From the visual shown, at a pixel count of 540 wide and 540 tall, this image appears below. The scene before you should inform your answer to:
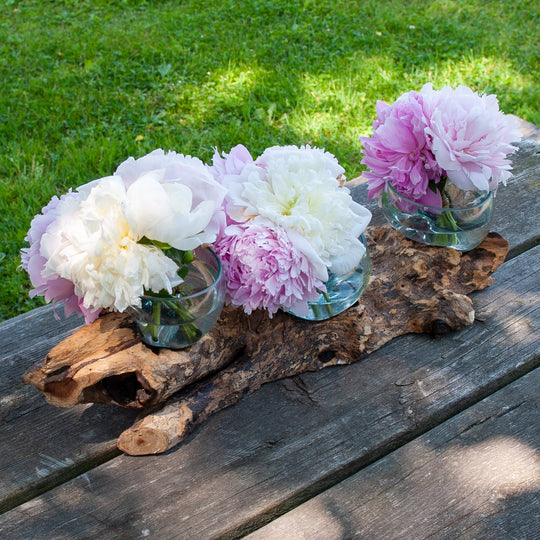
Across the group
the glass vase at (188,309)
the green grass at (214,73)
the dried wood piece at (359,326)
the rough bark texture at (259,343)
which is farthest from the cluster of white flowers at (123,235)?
the green grass at (214,73)

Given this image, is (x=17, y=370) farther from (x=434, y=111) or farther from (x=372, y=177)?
(x=434, y=111)

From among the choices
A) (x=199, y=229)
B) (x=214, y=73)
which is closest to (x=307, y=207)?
(x=199, y=229)

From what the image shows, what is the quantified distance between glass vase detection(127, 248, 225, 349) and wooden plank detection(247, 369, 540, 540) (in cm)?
39

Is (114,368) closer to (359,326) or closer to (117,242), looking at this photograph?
(117,242)

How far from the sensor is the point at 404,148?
4.58 ft

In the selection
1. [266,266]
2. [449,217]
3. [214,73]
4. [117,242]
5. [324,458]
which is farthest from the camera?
[214,73]

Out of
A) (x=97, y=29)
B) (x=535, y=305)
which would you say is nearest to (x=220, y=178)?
(x=535, y=305)

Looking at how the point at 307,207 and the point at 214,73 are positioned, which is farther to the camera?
the point at 214,73

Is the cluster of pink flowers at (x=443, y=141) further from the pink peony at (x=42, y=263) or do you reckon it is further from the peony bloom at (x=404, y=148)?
the pink peony at (x=42, y=263)

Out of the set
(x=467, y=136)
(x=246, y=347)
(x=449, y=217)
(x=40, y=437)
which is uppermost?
(x=467, y=136)

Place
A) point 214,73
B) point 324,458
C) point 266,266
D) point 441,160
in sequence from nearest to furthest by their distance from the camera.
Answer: point 266,266, point 324,458, point 441,160, point 214,73

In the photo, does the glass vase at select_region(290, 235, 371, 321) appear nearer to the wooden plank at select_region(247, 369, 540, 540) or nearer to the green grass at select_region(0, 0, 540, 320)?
the wooden plank at select_region(247, 369, 540, 540)

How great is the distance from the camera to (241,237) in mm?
1136

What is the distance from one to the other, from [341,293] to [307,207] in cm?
30
